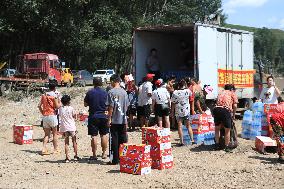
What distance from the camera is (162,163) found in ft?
32.7

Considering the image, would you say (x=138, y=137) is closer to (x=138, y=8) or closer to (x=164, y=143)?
(x=164, y=143)

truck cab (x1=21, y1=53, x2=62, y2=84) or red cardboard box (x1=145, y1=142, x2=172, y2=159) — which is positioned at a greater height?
truck cab (x1=21, y1=53, x2=62, y2=84)

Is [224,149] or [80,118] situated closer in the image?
[224,149]

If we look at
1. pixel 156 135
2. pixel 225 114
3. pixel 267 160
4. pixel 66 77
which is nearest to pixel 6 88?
pixel 66 77

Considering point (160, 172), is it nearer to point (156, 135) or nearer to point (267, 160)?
point (156, 135)

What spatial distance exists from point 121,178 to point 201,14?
57.9 metres

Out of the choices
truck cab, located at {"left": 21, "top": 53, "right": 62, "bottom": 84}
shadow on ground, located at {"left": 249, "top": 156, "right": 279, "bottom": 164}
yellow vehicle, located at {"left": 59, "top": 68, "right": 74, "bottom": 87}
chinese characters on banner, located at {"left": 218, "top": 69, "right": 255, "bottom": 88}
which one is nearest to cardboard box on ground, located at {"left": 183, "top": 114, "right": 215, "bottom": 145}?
shadow on ground, located at {"left": 249, "top": 156, "right": 279, "bottom": 164}

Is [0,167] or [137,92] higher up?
[137,92]

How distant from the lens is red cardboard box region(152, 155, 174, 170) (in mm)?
9961

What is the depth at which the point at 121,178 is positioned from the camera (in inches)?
363

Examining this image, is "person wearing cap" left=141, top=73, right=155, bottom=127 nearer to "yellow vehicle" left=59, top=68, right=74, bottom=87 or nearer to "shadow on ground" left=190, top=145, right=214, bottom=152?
"shadow on ground" left=190, top=145, right=214, bottom=152

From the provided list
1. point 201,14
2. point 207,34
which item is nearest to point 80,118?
point 207,34

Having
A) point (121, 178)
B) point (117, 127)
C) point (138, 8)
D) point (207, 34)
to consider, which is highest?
point (138, 8)

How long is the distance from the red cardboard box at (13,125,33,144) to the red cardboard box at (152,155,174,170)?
515 cm
